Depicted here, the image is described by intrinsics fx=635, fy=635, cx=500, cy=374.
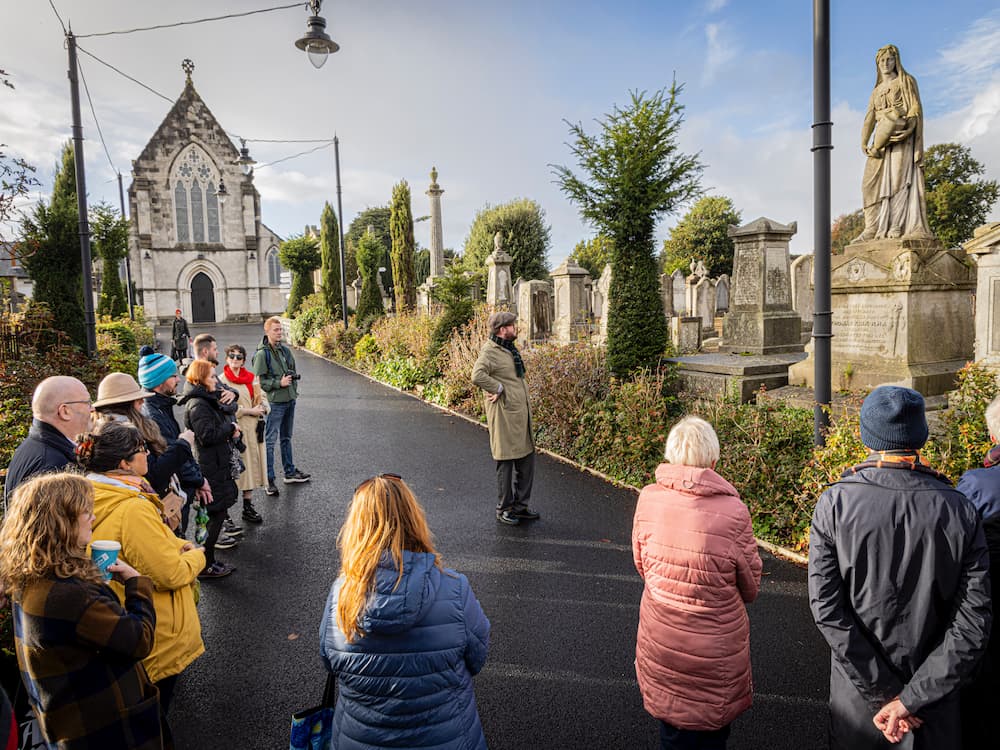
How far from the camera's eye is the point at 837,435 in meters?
5.05

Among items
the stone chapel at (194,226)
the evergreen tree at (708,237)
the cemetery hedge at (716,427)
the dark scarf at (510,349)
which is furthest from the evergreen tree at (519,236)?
the dark scarf at (510,349)

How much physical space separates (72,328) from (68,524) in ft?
39.0

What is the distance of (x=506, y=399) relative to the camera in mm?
6055

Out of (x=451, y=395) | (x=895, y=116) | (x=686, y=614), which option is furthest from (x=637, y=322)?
(x=686, y=614)

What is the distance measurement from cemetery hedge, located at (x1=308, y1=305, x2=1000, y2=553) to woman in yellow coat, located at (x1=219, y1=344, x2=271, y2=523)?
12.9 ft

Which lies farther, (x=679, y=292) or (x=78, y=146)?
(x=679, y=292)

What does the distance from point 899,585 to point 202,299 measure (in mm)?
48181

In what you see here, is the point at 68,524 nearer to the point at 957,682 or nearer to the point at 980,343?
the point at 957,682

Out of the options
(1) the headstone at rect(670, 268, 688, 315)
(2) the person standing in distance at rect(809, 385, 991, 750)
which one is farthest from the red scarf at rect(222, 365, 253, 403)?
(1) the headstone at rect(670, 268, 688, 315)

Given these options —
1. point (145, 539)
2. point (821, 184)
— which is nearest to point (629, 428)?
point (821, 184)

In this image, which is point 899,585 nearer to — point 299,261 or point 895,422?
point 895,422

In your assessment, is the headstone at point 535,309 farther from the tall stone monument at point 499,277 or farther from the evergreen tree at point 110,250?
the evergreen tree at point 110,250

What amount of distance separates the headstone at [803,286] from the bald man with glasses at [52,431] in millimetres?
15535

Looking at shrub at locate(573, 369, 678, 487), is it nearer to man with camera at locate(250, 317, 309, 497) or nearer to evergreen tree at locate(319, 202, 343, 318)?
man with camera at locate(250, 317, 309, 497)
